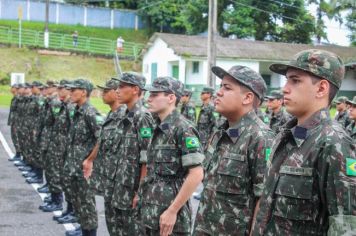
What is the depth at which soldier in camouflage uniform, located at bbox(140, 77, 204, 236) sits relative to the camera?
374 cm

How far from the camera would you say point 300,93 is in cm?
243

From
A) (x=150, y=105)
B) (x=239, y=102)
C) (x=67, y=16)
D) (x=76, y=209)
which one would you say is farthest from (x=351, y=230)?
(x=67, y=16)

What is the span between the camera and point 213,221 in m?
3.16

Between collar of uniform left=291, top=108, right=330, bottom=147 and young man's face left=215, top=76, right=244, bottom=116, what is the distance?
90 cm

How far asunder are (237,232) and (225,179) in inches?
13.6

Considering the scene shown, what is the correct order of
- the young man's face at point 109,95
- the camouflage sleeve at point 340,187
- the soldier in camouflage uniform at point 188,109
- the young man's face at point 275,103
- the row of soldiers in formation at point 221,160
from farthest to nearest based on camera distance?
1. the soldier in camouflage uniform at point 188,109
2. the young man's face at point 275,103
3. the young man's face at point 109,95
4. the row of soldiers in formation at point 221,160
5. the camouflage sleeve at point 340,187

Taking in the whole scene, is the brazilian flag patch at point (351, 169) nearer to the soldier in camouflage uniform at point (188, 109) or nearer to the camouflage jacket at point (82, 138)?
the camouflage jacket at point (82, 138)

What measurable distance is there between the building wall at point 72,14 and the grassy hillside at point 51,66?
8.91m

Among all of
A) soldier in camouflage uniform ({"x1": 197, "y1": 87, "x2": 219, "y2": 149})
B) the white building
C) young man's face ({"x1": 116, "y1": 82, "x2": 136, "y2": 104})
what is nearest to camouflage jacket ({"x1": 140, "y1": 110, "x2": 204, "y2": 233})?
young man's face ({"x1": 116, "y1": 82, "x2": 136, "y2": 104})

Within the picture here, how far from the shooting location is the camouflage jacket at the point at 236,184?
3.11m

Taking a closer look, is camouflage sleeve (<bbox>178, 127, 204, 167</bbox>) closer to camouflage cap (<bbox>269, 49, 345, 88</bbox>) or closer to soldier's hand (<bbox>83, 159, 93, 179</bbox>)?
camouflage cap (<bbox>269, 49, 345, 88</bbox>)

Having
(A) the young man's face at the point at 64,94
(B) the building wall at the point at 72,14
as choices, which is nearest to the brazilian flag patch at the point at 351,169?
(A) the young man's face at the point at 64,94

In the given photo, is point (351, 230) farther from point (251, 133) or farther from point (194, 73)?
point (194, 73)

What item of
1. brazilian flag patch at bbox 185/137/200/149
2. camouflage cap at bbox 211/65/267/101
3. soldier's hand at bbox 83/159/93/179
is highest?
camouflage cap at bbox 211/65/267/101
